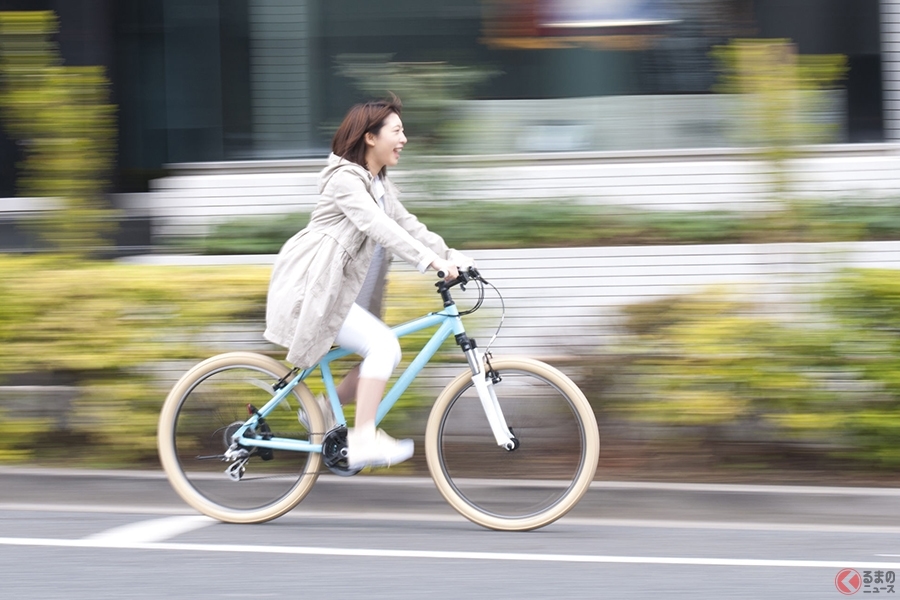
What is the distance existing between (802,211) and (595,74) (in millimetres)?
2816

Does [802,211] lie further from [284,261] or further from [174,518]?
[174,518]

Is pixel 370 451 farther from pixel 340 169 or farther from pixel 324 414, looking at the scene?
pixel 340 169

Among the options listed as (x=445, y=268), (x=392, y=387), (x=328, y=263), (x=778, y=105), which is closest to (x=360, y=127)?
(x=328, y=263)

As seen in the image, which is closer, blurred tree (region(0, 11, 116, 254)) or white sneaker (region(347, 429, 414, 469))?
white sneaker (region(347, 429, 414, 469))

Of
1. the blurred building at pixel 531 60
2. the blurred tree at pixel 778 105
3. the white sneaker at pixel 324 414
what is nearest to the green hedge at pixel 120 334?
the white sneaker at pixel 324 414

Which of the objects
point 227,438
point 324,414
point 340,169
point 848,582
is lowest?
point 848,582

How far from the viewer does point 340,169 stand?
4324 millimetres

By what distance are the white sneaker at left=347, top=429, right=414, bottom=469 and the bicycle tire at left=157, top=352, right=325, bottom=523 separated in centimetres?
22

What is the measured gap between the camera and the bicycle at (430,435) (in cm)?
441

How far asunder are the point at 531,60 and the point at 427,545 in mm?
4719

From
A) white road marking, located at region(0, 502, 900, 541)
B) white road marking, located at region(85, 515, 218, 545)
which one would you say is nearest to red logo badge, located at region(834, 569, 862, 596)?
white road marking, located at region(0, 502, 900, 541)

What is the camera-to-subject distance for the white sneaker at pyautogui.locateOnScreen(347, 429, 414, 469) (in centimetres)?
440

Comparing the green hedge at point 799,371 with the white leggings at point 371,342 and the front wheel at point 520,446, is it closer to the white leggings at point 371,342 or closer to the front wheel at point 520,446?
the front wheel at point 520,446

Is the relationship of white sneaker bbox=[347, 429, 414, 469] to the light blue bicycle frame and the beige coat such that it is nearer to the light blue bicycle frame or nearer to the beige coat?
the light blue bicycle frame
